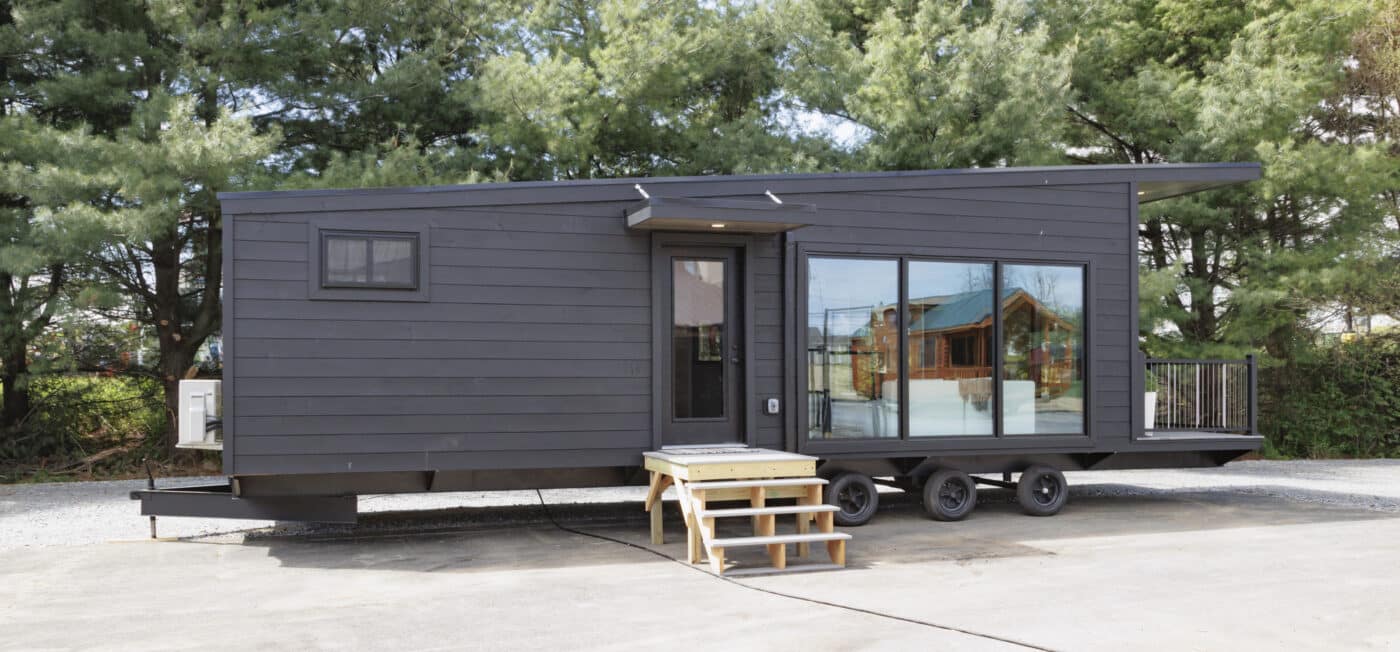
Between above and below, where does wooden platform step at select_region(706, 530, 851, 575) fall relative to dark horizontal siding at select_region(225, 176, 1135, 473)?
below

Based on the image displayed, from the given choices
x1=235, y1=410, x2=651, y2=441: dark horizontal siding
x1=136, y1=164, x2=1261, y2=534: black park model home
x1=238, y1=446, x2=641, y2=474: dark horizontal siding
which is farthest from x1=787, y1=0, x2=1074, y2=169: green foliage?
x1=238, y1=446, x2=641, y2=474: dark horizontal siding

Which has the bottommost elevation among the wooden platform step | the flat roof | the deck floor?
the wooden platform step

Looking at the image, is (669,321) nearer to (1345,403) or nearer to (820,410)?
(820,410)

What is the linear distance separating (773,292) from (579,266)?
1462 millimetres

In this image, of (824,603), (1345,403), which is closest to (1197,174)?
(824,603)

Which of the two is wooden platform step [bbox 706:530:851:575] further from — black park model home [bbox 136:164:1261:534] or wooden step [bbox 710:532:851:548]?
black park model home [bbox 136:164:1261:534]

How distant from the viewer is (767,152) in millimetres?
13227

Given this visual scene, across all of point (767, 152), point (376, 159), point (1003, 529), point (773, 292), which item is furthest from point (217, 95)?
point (1003, 529)

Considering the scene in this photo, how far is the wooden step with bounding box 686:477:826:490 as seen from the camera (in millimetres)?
5984

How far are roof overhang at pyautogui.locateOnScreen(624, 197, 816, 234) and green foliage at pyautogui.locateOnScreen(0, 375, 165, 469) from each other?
27.5 ft

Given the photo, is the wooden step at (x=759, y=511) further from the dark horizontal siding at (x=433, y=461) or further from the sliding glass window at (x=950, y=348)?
the sliding glass window at (x=950, y=348)

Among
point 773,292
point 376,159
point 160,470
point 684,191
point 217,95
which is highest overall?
point 217,95

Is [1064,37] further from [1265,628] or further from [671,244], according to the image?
[1265,628]

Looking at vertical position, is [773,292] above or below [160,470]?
above
